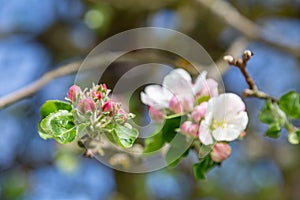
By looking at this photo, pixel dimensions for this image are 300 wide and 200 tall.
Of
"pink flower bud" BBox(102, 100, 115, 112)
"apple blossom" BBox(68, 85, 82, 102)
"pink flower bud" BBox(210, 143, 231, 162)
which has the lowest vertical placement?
"pink flower bud" BBox(210, 143, 231, 162)

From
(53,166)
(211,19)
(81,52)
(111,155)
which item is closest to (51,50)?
(81,52)

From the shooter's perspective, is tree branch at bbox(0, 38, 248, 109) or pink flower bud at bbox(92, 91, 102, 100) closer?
pink flower bud at bbox(92, 91, 102, 100)

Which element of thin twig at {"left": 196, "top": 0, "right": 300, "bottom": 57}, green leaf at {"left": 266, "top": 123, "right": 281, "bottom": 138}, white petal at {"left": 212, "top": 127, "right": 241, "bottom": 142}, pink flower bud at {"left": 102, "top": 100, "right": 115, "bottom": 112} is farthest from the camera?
thin twig at {"left": 196, "top": 0, "right": 300, "bottom": 57}

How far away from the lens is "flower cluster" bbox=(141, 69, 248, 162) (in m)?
0.80

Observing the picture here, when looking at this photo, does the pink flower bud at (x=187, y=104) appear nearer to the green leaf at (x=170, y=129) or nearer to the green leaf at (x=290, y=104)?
the green leaf at (x=170, y=129)

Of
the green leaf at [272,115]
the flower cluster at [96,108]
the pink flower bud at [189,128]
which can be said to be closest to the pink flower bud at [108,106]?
the flower cluster at [96,108]

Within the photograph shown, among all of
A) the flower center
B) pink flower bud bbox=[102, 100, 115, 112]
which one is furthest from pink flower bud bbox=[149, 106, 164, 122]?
pink flower bud bbox=[102, 100, 115, 112]

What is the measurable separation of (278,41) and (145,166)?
835 mm

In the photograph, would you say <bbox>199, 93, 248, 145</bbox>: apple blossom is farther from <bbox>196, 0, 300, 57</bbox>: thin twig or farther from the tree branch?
<bbox>196, 0, 300, 57</bbox>: thin twig

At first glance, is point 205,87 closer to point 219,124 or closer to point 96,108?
point 219,124

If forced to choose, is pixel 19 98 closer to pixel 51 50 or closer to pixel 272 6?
pixel 51 50

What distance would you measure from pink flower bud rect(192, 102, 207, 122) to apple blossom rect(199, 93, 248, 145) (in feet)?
0.04

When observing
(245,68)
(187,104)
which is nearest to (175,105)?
(187,104)

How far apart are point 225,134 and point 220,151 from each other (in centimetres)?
4
